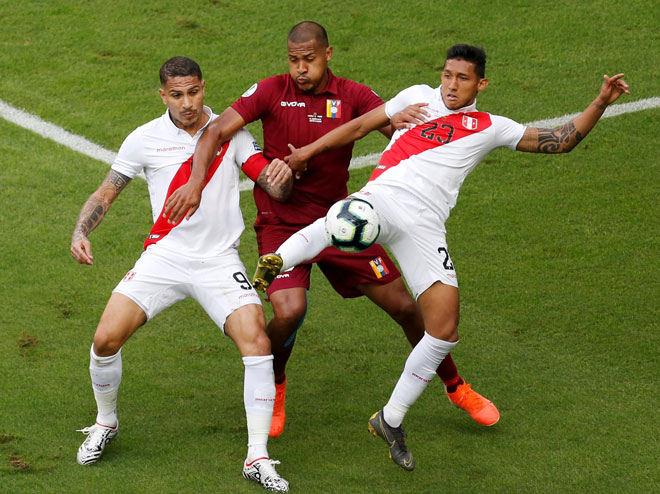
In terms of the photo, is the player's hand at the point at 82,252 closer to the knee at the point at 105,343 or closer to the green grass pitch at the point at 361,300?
the knee at the point at 105,343

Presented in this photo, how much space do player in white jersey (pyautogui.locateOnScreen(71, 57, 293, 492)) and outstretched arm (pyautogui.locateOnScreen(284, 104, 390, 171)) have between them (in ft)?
0.45

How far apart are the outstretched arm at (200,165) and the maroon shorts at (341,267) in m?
0.66

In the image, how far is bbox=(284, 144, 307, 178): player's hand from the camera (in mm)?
6117

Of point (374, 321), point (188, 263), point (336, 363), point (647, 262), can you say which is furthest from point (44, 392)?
point (647, 262)

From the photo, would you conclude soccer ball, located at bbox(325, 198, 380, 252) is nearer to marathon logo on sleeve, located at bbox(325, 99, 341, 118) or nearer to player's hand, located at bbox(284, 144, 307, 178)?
player's hand, located at bbox(284, 144, 307, 178)

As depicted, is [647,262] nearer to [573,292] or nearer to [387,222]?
[573,292]

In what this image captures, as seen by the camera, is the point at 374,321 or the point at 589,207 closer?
the point at 374,321

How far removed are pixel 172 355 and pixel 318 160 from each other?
6.03 ft

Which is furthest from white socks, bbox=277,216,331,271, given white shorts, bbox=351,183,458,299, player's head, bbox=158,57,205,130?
player's head, bbox=158,57,205,130

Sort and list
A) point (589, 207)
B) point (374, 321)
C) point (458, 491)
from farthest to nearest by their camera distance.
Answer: point (589, 207)
point (374, 321)
point (458, 491)

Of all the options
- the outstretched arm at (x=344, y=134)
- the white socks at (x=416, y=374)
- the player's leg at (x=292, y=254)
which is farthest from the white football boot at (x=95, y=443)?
the outstretched arm at (x=344, y=134)

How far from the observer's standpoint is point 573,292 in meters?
7.89

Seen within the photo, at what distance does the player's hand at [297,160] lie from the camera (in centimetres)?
612

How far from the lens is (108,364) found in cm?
573
